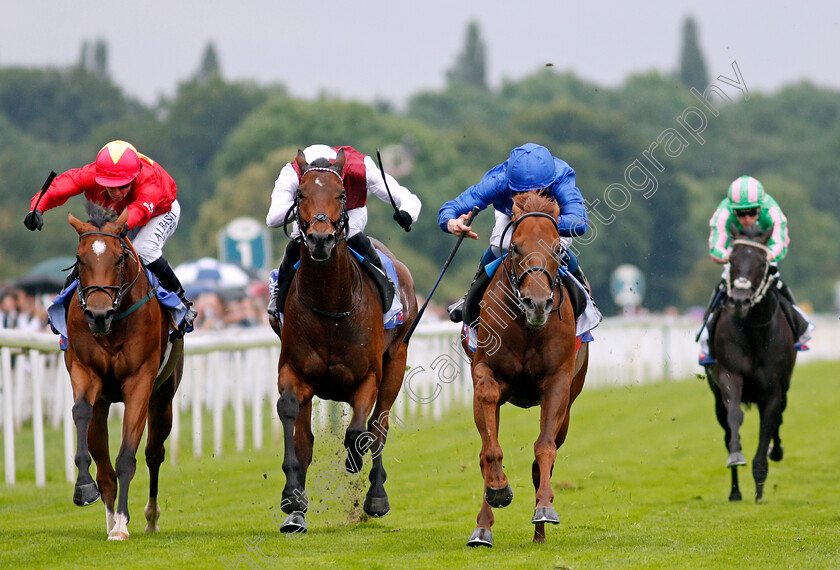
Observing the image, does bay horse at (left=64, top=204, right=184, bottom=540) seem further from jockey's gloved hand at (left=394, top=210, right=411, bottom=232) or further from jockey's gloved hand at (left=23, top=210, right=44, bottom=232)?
jockey's gloved hand at (left=394, top=210, right=411, bottom=232)

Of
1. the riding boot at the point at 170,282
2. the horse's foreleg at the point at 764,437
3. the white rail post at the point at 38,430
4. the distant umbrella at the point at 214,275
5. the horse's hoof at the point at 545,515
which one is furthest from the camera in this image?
the distant umbrella at the point at 214,275

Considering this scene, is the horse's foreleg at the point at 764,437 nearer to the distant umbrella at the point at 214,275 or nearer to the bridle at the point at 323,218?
the bridle at the point at 323,218

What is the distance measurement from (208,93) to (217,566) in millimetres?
A: 72963

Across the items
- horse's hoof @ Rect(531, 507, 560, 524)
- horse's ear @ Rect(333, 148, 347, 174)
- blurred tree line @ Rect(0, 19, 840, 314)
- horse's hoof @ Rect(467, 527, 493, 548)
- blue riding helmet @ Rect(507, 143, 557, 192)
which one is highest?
blurred tree line @ Rect(0, 19, 840, 314)

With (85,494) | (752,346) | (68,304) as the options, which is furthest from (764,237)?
(85,494)

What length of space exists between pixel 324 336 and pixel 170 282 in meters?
1.37

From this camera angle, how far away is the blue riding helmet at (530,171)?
22.9 ft

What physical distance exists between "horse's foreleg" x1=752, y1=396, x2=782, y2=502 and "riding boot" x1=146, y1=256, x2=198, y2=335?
14.5 ft

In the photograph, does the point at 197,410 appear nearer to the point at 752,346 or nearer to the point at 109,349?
the point at 109,349

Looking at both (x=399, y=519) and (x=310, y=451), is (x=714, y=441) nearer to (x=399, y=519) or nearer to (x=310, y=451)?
(x=399, y=519)

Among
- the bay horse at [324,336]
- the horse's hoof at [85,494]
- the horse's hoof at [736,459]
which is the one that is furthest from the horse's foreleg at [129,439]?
the horse's hoof at [736,459]

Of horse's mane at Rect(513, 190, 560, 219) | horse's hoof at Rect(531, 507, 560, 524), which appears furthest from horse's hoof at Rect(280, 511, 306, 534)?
horse's mane at Rect(513, 190, 560, 219)

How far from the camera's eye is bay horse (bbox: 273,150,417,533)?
680 cm

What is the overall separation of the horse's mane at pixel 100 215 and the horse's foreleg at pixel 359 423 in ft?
5.55
